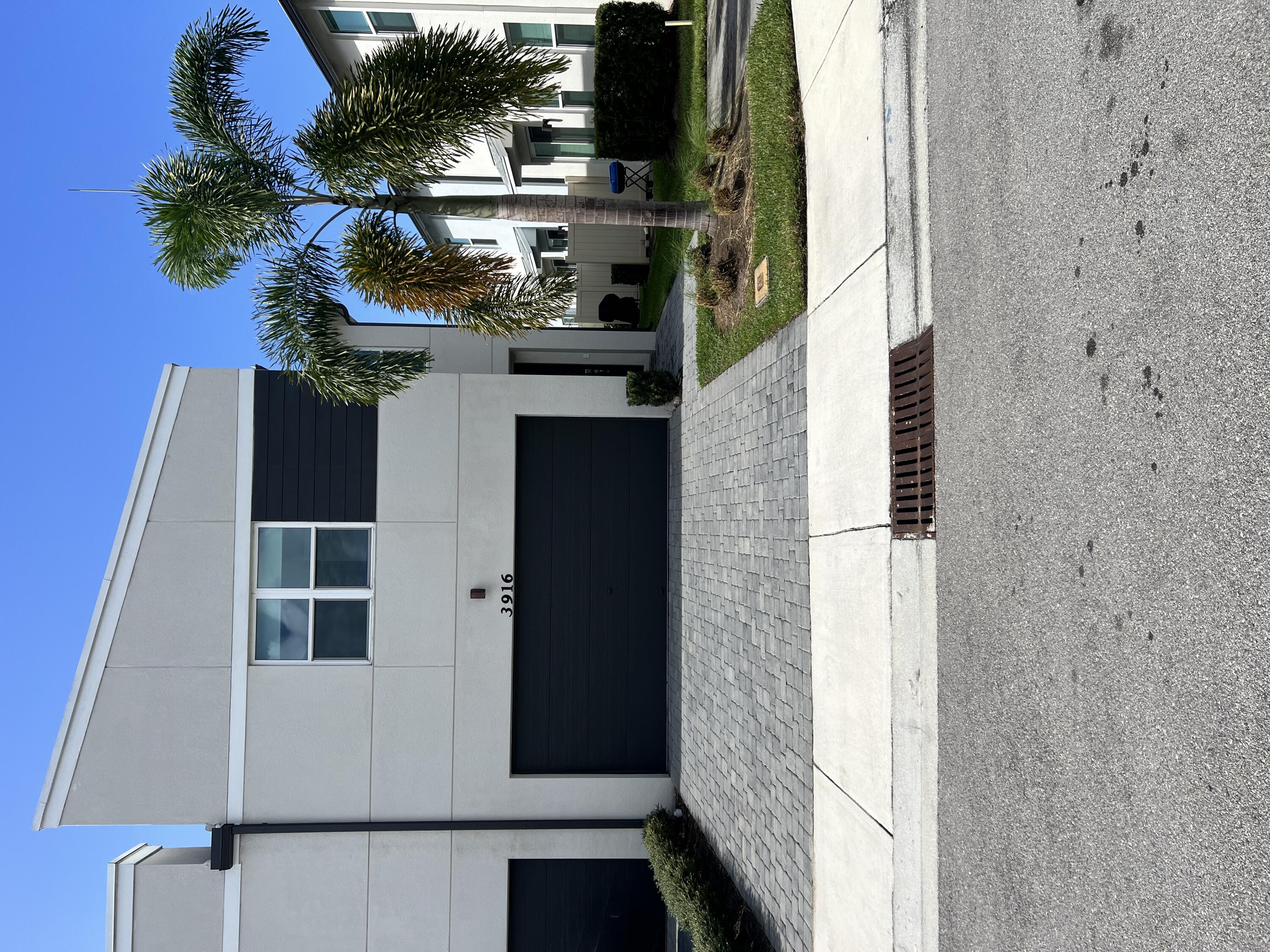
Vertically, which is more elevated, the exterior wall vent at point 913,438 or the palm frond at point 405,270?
the palm frond at point 405,270

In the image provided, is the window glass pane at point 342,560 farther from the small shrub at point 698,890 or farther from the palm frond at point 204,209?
the small shrub at point 698,890

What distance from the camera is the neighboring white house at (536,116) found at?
15367 millimetres

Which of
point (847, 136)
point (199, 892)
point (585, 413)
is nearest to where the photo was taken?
point (847, 136)

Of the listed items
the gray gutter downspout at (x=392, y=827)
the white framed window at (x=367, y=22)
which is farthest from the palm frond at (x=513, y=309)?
the white framed window at (x=367, y=22)

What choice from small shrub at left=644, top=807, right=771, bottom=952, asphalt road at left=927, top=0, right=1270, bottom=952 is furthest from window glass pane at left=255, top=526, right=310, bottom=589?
asphalt road at left=927, top=0, right=1270, bottom=952

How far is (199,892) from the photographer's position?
11.1 metres

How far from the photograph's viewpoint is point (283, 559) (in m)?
11.7

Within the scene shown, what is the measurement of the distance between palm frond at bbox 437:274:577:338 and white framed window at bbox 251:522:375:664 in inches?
174

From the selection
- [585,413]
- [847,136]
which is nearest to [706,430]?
[585,413]

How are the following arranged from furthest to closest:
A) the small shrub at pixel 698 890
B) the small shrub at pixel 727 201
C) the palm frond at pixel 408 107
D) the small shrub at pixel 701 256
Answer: the small shrub at pixel 701 256, the small shrub at pixel 727 201, the small shrub at pixel 698 890, the palm frond at pixel 408 107

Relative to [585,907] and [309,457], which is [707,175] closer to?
[309,457]

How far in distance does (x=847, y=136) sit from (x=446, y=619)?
29.4 ft

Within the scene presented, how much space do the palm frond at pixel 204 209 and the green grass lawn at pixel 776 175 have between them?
522cm

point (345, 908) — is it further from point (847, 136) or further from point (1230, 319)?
point (1230, 319)
